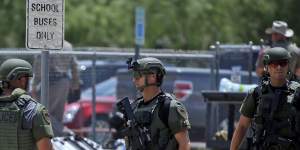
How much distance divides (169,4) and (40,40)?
1787cm

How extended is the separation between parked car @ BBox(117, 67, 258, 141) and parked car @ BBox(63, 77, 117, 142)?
19.3 inches

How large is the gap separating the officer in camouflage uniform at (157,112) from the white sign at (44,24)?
107 cm

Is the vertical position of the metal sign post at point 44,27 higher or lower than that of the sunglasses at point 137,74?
higher

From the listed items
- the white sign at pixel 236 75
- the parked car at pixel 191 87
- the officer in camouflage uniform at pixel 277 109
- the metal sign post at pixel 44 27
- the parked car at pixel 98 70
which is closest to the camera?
the officer in camouflage uniform at pixel 277 109

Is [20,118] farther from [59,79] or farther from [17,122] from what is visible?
[59,79]

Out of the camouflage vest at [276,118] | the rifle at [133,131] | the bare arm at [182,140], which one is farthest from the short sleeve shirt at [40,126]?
the camouflage vest at [276,118]

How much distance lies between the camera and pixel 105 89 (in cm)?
1505

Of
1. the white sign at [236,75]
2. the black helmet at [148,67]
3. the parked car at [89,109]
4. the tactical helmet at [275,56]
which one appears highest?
the tactical helmet at [275,56]

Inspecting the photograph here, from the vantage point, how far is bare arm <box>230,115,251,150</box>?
8.11 metres

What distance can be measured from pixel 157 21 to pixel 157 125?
62.1ft

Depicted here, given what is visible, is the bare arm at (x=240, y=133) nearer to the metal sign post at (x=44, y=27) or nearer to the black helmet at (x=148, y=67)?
the black helmet at (x=148, y=67)

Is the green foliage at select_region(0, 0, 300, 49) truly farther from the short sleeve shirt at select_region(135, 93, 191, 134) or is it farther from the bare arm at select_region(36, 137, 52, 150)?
the bare arm at select_region(36, 137, 52, 150)

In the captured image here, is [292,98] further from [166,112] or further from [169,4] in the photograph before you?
[169,4]

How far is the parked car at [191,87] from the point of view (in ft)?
44.9
